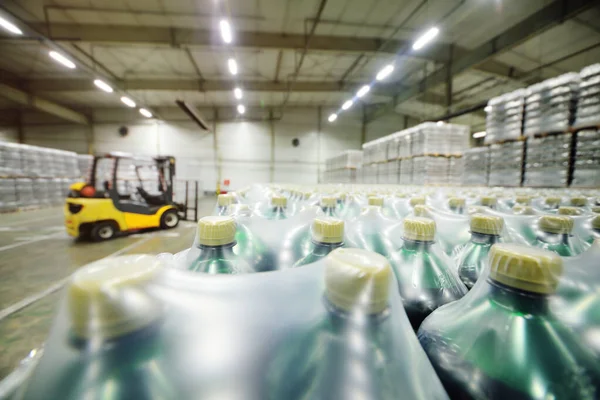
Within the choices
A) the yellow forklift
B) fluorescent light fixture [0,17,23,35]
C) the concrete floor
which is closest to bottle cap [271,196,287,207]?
the concrete floor

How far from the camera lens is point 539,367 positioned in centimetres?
35

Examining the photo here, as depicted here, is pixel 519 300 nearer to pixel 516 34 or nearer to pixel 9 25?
pixel 516 34

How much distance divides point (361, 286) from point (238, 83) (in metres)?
13.1

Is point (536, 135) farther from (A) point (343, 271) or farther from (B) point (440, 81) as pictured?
(B) point (440, 81)

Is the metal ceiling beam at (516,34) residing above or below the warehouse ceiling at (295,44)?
below

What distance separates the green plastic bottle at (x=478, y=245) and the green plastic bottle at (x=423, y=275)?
0.17 metres

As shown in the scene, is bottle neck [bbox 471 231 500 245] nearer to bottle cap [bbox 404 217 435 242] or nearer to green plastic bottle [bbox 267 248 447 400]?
bottle cap [bbox 404 217 435 242]

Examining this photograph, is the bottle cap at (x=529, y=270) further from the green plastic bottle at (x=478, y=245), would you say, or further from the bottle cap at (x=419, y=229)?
the green plastic bottle at (x=478, y=245)

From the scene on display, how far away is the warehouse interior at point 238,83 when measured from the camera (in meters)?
5.01

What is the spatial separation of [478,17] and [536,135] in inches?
221

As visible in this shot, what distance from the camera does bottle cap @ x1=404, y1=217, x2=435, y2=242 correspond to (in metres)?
0.75

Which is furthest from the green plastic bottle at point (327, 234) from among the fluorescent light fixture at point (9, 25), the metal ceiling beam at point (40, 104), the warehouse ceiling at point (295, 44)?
the metal ceiling beam at point (40, 104)

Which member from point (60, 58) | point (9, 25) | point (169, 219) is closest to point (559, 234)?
point (169, 219)

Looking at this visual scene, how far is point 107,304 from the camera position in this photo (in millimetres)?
271
